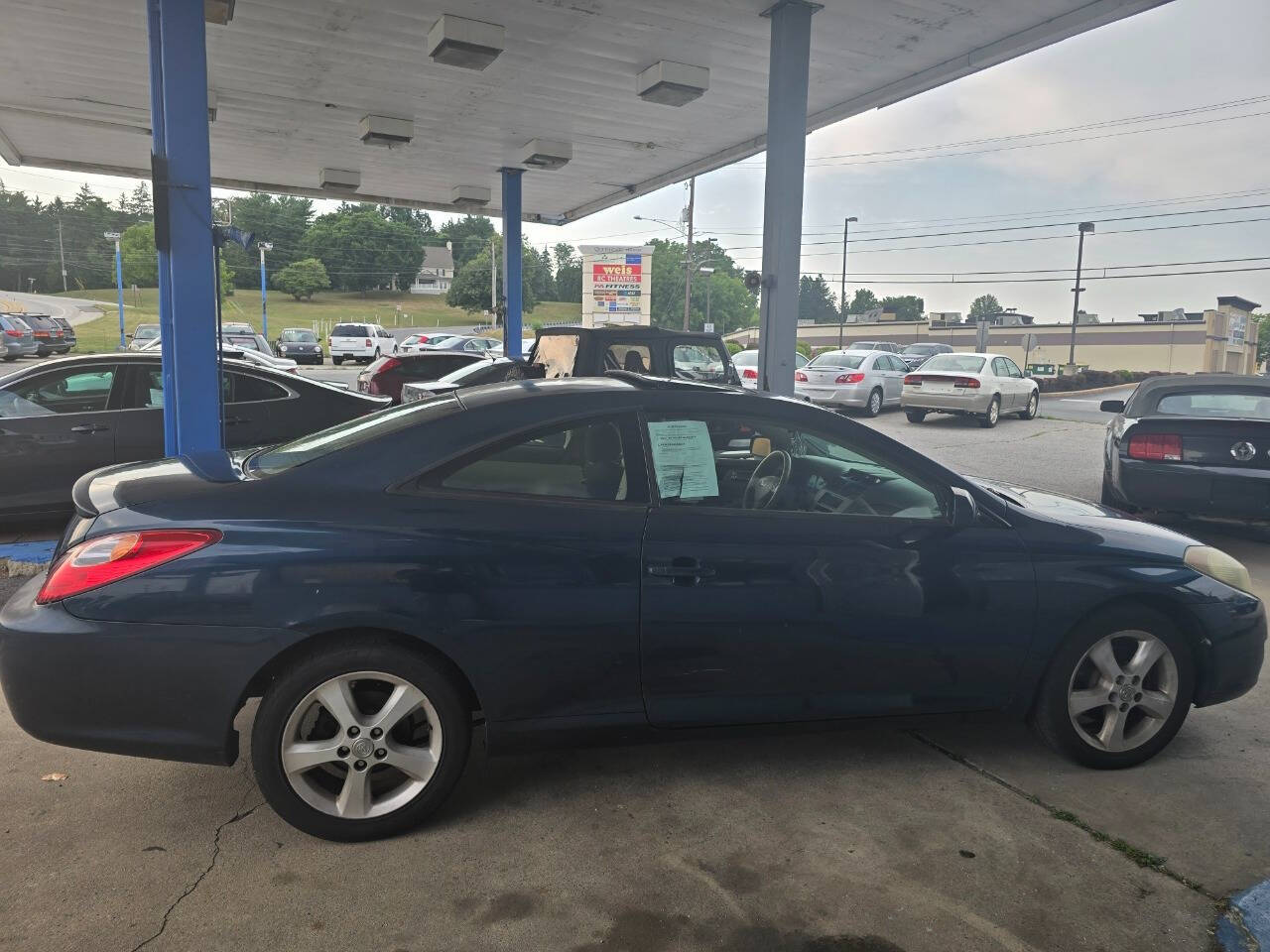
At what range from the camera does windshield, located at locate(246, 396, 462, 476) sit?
3.13 m

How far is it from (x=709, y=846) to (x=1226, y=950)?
4.85 feet

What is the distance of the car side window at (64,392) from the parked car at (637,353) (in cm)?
366

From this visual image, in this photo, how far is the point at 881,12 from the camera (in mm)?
8359

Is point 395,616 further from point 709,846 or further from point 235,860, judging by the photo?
point 709,846

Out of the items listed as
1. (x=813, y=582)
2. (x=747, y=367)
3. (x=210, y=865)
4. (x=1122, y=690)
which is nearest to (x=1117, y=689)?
(x=1122, y=690)

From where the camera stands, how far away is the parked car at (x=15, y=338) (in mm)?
30609

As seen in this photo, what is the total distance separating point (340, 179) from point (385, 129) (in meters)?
4.80

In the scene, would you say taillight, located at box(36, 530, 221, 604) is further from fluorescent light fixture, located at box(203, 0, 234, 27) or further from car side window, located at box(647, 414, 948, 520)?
fluorescent light fixture, located at box(203, 0, 234, 27)

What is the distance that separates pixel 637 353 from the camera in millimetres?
8023

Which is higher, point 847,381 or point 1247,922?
point 847,381

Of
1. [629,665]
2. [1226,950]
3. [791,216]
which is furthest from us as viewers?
[791,216]

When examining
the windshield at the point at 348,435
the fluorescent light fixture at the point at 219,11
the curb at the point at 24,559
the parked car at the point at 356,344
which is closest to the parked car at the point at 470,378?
the fluorescent light fixture at the point at 219,11

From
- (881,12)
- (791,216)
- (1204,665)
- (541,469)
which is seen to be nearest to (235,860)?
(541,469)

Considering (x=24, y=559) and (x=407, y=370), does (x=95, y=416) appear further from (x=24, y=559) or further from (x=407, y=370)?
(x=407, y=370)
